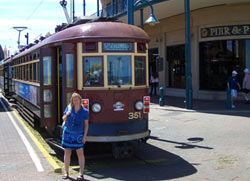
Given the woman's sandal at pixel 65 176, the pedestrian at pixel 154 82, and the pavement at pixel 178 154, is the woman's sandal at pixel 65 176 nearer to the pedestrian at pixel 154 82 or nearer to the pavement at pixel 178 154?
the pavement at pixel 178 154

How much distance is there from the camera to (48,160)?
779 cm

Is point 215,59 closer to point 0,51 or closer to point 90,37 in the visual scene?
point 90,37

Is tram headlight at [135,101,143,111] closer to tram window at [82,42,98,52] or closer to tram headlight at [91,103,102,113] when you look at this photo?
tram headlight at [91,103,102,113]

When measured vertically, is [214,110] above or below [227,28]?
below

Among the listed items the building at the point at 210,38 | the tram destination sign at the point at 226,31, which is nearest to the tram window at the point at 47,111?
the building at the point at 210,38

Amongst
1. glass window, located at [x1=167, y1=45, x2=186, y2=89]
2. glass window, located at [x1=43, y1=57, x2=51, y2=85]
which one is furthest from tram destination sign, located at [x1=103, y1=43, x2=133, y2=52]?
glass window, located at [x1=167, y1=45, x2=186, y2=89]

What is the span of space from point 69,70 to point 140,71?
156 centimetres

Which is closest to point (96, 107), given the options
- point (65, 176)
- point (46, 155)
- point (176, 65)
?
point (65, 176)

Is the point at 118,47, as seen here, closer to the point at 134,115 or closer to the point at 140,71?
the point at 140,71

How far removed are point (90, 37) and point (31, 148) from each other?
351 centimetres

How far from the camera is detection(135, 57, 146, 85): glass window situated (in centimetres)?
771

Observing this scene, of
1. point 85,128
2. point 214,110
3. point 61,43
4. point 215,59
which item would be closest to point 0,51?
point 215,59

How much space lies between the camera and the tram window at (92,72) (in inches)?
292

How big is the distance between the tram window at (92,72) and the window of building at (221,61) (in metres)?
13.4
